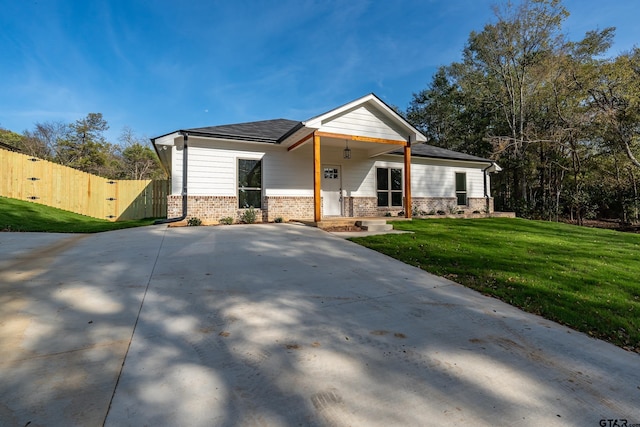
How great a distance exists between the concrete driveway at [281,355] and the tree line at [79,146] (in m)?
28.1

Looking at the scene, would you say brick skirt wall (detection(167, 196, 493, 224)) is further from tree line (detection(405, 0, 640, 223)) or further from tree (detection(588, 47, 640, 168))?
tree (detection(588, 47, 640, 168))

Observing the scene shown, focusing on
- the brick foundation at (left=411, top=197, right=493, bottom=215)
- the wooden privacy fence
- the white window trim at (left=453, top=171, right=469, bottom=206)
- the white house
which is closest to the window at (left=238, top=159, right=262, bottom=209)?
the white house

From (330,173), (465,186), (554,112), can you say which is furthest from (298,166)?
(554,112)

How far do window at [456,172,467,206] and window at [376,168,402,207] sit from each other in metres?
4.39

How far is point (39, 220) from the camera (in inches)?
362

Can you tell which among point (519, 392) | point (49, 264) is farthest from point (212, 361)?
point (49, 264)

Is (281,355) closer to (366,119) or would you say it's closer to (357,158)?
(366,119)

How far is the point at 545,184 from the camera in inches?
799

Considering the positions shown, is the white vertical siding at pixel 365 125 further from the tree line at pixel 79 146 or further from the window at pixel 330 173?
the tree line at pixel 79 146

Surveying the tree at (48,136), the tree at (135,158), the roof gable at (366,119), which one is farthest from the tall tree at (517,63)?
the tree at (48,136)

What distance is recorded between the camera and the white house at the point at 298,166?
9.78m

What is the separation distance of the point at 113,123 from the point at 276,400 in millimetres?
35166

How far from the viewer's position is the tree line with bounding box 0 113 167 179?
25.5 m

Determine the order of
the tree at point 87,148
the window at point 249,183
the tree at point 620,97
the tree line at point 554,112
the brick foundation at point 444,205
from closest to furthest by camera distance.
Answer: the window at point 249,183 < the tree at point 620,97 < the tree line at point 554,112 < the brick foundation at point 444,205 < the tree at point 87,148
